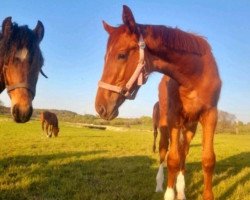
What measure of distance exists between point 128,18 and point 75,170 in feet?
19.9

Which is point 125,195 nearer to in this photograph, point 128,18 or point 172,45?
point 172,45

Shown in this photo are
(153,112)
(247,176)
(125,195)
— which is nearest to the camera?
(125,195)

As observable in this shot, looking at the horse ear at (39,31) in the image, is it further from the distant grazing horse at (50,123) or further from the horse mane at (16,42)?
the distant grazing horse at (50,123)

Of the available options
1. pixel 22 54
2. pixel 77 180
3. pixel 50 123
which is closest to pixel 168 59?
pixel 22 54

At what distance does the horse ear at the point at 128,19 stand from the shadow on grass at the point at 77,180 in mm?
3362

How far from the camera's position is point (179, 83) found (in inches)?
249

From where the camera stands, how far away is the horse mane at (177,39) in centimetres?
540

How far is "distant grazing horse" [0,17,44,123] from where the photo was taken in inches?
183

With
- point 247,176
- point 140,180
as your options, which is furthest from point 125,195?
point 247,176

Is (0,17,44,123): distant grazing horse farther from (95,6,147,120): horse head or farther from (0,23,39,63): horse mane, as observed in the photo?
→ (95,6,147,120): horse head

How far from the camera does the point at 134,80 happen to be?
16.3 ft

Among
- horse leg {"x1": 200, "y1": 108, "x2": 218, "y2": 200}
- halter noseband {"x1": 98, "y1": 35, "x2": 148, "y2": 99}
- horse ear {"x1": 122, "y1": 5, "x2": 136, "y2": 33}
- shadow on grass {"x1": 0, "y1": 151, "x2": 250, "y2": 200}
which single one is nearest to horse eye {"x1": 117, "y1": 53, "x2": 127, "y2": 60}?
halter noseband {"x1": 98, "y1": 35, "x2": 148, "y2": 99}

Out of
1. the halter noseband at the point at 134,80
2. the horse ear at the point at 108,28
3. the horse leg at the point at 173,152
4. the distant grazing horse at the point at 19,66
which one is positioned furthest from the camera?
the horse leg at the point at 173,152

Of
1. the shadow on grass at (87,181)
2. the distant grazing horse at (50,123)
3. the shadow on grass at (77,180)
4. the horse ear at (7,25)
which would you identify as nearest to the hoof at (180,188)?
the shadow on grass at (87,181)
